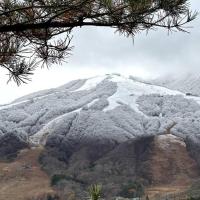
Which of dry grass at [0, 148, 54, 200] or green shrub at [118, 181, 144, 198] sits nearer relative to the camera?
green shrub at [118, 181, 144, 198]

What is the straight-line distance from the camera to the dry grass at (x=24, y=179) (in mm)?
153250

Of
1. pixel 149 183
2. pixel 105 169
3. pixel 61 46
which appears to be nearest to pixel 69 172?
pixel 105 169

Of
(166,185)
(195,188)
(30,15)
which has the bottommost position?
(166,185)

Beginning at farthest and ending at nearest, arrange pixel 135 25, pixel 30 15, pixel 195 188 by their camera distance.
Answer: pixel 195 188, pixel 135 25, pixel 30 15

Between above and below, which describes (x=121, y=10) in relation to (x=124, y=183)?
above

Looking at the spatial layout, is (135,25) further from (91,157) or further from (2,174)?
(91,157)

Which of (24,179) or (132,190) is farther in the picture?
(24,179)

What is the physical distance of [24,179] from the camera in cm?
17162

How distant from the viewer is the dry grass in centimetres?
15325

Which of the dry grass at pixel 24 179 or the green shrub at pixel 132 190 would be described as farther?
the dry grass at pixel 24 179

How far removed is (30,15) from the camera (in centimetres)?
1117

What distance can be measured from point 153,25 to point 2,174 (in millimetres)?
166902

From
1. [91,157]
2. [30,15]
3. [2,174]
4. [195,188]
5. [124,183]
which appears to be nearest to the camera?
[30,15]

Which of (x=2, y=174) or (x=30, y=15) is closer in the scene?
(x=30, y=15)
